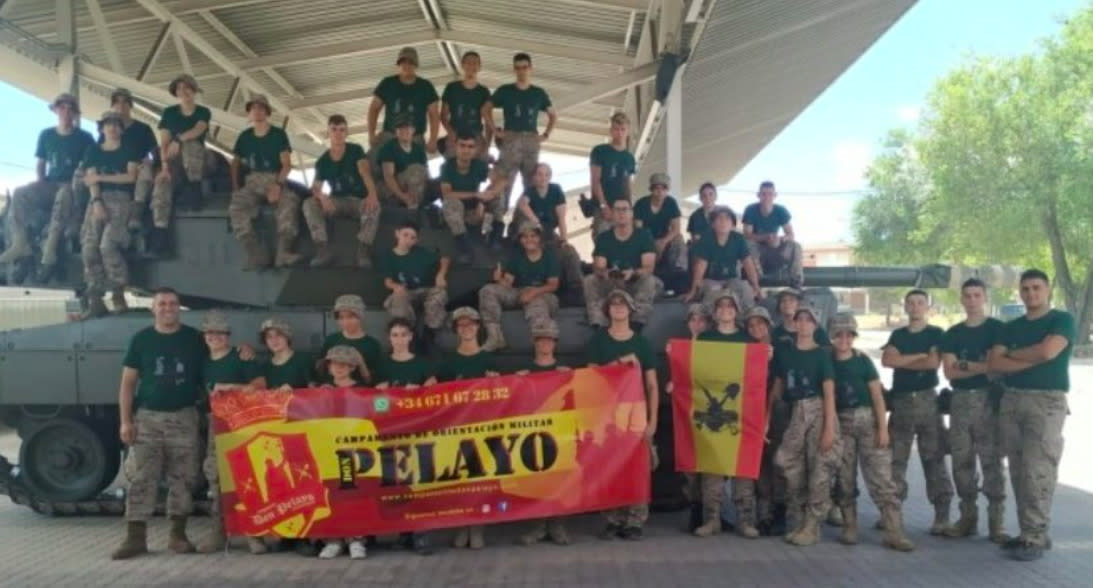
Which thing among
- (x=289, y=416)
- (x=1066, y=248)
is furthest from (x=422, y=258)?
(x=1066, y=248)

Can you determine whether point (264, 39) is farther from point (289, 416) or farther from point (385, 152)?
point (289, 416)

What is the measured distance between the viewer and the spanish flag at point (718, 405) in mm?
7637

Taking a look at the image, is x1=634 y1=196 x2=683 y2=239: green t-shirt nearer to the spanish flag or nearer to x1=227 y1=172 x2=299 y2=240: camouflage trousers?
the spanish flag

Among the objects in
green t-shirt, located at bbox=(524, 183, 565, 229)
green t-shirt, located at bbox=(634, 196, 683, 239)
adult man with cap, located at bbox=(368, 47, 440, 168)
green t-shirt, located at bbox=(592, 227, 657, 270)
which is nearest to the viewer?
green t-shirt, located at bbox=(592, 227, 657, 270)

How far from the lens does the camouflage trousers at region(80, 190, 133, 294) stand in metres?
8.73

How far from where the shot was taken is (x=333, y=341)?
25.0 feet

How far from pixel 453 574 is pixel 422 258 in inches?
113

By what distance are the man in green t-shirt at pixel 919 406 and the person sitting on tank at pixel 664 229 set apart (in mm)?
2472

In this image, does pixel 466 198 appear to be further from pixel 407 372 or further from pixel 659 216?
pixel 407 372

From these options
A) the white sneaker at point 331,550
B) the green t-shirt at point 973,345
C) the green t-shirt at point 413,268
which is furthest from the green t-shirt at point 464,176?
the green t-shirt at point 973,345

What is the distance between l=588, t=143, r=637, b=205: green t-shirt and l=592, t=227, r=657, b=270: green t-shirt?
1571mm

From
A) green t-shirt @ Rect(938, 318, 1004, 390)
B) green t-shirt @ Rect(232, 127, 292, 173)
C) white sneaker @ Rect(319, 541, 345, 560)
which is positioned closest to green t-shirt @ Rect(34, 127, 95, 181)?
green t-shirt @ Rect(232, 127, 292, 173)

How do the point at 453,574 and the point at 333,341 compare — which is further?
the point at 333,341

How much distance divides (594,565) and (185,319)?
4.54m
